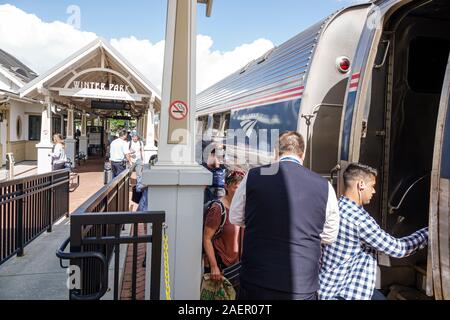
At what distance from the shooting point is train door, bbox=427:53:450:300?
232 cm

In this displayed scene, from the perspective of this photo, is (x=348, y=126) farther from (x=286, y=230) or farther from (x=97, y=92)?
(x=97, y=92)

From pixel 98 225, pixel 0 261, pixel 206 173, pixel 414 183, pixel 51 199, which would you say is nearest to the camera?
pixel 98 225

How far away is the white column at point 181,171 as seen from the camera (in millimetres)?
2902

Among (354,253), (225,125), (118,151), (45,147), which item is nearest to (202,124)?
(118,151)

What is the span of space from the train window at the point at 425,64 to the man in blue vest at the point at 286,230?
83.1 inches

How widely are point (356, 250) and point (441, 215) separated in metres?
0.58

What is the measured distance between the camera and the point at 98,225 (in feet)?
8.07

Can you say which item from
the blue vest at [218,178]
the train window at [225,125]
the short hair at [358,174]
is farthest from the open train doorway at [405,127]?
the train window at [225,125]

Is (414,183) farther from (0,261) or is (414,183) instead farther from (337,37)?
(0,261)

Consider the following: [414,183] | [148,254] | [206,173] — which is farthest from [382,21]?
[148,254]

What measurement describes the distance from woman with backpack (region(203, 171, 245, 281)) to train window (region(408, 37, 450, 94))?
2066 millimetres

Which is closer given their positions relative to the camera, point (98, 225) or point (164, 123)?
point (98, 225)

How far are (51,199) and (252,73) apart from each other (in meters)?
4.21

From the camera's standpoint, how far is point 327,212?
7.45ft
